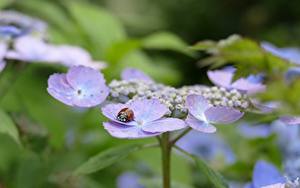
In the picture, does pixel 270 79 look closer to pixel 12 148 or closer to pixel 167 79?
pixel 12 148

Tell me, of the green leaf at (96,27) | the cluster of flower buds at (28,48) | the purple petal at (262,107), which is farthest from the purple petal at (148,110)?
the green leaf at (96,27)

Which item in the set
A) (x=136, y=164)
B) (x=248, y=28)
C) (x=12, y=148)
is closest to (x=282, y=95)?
(x=12, y=148)

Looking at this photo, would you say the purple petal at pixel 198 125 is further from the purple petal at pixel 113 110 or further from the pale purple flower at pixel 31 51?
the pale purple flower at pixel 31 51

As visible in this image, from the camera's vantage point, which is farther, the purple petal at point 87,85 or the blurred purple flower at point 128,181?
the blurred purple flower at point 128,181

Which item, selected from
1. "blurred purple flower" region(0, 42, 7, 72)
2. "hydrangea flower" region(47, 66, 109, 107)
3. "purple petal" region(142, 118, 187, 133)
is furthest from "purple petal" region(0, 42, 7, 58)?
"purple petal" region(142, 118, 187, 133)

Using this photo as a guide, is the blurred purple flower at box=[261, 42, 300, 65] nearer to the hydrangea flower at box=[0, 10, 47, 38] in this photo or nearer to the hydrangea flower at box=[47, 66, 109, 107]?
the hydrangea flower at box=[47, 66, 109, 107]
